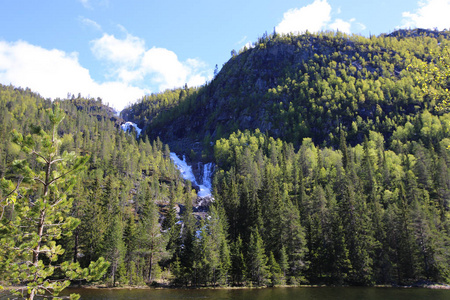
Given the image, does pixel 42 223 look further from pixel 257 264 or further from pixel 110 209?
pixel 110 209

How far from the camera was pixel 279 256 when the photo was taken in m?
62.6

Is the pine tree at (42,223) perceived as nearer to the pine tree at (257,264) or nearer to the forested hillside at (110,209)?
the forested hillside at (110,209)

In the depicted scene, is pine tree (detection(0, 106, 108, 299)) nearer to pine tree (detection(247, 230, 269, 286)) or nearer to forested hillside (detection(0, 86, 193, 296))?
forested hillside (detection(0, 86, 193, 296))

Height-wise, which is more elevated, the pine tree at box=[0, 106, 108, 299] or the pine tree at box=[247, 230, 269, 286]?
the pine tree at box=[0, 106, 108, 299]

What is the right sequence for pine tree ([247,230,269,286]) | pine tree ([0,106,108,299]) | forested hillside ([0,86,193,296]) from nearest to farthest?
1. pine tree ([0,106,108,299])
2. forested hillside ([0,86,193,296])
3. pine tree ([247,230,269,286])

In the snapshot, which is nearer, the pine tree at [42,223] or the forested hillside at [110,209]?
the pine tree at [42,223]

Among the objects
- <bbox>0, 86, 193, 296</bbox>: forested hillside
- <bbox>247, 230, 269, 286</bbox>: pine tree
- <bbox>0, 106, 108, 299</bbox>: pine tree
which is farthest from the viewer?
<bbox>247, 230, 269, 286</bbox>: pine tree

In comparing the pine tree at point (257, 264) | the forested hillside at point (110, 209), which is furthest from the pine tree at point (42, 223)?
the pine tree at point (257, 264)

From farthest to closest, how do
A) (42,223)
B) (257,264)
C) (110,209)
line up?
(110,209) → (257,264) → (42,223)

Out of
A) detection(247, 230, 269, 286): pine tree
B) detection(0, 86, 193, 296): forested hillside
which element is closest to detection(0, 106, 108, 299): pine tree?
detection(0, 86, 193, 296): forested hillside

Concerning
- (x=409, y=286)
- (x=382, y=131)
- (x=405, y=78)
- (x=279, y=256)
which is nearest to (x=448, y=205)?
(x=409, y=286)

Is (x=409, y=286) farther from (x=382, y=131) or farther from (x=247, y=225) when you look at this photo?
(x=382, y=131)

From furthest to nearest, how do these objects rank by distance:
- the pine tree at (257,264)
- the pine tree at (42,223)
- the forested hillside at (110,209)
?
1. the pine tree at (257,264)
2. the forested hillside at (110,209)
3. the pine tree at (42,223)

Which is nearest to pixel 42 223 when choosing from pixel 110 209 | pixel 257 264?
pixel 257 264
